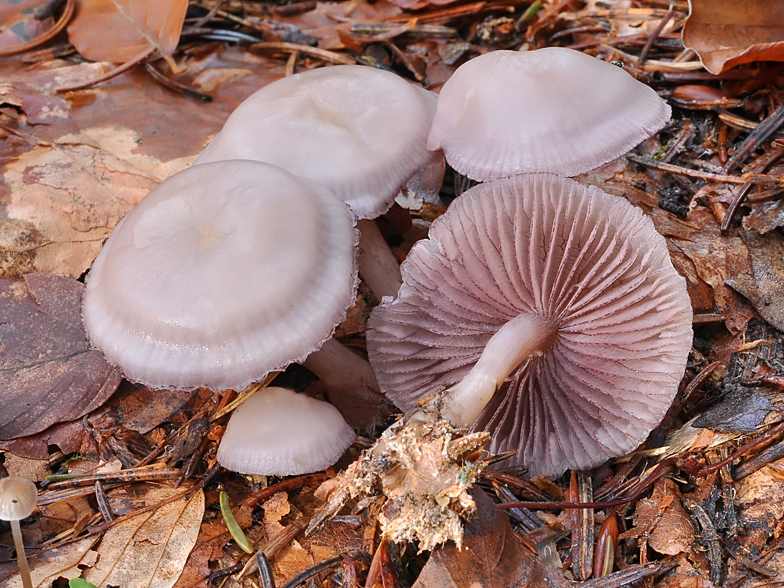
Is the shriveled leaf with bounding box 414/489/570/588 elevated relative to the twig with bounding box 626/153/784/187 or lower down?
lower down

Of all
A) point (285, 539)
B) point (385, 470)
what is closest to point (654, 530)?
point (385, 470)

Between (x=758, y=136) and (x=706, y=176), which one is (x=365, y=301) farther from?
(x=758, y=136)

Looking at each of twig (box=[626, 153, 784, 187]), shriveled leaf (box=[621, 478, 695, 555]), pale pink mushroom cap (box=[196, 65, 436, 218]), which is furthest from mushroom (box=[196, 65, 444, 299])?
shriveled leaf (box=[621, 478, 695, 555])

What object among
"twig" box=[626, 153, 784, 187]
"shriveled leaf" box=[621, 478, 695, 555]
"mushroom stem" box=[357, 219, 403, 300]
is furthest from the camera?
"mushroom stem" box=[357, 219, 403, 300]

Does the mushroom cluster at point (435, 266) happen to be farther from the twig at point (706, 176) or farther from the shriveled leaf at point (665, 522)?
the twig at point (706, 176)

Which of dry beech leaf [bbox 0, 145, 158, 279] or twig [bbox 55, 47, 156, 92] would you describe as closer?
dry beech leaf [bbox 0, 145, 158, 279]

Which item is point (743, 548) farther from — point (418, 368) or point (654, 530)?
point (418, 368)

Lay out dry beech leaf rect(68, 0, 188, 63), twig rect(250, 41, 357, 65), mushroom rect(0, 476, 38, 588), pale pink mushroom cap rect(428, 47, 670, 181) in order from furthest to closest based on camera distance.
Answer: twig rect(250, 41, 357, 65) < dry beech leaf rect(68, 0, 188, 63) < pale pink mushroom cap rect(428, 47, 670, 181) < mushroom rect(0, 476, 38, 588)

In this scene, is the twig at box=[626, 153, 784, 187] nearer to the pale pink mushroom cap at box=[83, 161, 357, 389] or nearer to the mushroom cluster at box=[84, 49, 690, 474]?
the mushroom cluster at box=[84, 49, 690, 474]
